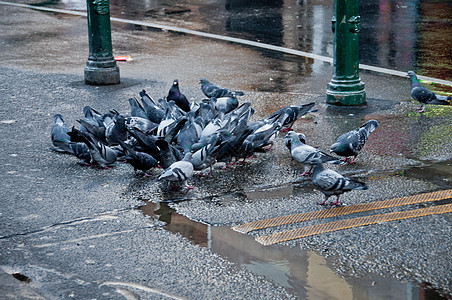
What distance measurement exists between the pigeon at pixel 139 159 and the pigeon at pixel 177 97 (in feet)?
7.28

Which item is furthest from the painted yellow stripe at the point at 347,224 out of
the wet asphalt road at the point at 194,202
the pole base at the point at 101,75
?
the pole base at the point at 101,75

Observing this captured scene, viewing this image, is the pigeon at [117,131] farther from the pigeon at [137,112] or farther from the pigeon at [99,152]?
the pigeon at [137,112]

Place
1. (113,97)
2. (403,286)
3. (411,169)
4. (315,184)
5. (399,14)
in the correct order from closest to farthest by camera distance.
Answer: (403,286)
(315,184)
(411,169)
(113,97)
(399,14)

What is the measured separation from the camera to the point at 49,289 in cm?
443

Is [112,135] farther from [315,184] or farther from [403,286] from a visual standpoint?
[403,286]

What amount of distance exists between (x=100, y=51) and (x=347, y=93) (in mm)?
4046

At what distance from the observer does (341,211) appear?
18.6ft

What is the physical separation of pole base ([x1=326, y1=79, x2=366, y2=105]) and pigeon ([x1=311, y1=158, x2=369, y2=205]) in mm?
3557

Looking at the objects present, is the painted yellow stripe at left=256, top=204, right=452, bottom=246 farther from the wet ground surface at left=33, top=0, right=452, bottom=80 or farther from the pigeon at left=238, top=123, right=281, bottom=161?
the wet ground surface at left=33, top=0, right=452, bottom=80

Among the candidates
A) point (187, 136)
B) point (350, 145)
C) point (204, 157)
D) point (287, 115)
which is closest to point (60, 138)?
point (187, 136)

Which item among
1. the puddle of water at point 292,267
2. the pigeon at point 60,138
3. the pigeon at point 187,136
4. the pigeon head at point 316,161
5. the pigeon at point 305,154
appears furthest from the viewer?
the pigeon at point 60,138

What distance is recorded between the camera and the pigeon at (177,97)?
8688mm

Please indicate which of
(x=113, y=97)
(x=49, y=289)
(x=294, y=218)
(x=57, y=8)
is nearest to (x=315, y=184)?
(x=294, y=218)

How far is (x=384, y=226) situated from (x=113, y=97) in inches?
224
